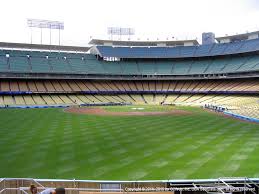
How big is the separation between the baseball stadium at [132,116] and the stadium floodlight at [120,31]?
22.7 ft

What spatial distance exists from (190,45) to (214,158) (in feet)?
296

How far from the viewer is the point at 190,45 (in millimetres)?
105250

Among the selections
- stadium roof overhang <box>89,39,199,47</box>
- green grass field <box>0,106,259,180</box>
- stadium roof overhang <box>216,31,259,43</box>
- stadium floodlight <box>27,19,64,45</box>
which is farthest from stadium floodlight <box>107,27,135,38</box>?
green grass field <box>0,106,259,180</box>

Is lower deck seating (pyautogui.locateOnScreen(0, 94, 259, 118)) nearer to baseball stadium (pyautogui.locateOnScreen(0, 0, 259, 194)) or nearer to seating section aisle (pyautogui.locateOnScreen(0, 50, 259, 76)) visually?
baseball stadium (pyautogui.locateOnScreen(0, 0, 259, 194))

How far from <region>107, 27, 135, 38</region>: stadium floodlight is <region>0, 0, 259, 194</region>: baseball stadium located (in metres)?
6.93

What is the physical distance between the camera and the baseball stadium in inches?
645

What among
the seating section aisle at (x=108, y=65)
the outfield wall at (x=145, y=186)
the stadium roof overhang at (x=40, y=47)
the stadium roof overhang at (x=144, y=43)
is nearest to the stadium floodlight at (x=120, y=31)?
the stadium roof overhang at (x=144, y=43)

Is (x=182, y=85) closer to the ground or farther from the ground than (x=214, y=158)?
farther from the ground

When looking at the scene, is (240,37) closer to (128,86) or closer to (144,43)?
(144,43)

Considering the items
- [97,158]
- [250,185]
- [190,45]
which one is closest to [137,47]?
[190,45]

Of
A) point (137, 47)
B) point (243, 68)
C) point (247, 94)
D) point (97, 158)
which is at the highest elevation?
point (137, 47)

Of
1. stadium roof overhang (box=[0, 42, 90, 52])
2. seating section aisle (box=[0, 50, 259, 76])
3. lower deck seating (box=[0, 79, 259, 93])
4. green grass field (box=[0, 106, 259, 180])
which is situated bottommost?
green grass field (box=[0, 106, 259, 180])

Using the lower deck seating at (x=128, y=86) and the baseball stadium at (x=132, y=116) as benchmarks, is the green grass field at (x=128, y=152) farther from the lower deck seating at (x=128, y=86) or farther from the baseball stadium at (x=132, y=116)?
the lower deck seating at (x=128, y=86)

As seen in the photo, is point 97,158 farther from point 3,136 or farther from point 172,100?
point 172,100
